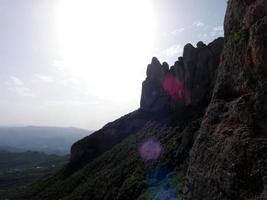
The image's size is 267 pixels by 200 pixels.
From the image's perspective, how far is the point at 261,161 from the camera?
667 inches

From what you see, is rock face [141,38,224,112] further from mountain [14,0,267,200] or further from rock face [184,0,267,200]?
rock face [184,0,267,200]

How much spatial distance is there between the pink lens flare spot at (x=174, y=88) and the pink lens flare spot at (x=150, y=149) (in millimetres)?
17163

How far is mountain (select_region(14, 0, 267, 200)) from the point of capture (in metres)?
18.8

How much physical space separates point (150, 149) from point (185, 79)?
85.4 ft

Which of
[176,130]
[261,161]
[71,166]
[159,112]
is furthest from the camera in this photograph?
[71,166]

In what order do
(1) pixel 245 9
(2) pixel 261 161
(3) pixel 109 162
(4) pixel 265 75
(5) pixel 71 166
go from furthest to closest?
(5) pixel 71 166, (3) pixel 109 162, (1) pixel 245 9, (4) pixel 265 75, (2) pixel 261 161

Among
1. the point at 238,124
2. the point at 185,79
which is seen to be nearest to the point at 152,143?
the point at 185,79

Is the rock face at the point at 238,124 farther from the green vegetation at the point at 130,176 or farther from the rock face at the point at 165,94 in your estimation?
the rock face at the point at 165,94

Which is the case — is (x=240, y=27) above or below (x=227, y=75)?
above

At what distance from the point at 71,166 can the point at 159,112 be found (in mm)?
39588

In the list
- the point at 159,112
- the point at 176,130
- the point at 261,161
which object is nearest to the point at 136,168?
the point at 176,130

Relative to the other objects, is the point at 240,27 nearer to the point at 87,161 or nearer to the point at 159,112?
the point at 159,112

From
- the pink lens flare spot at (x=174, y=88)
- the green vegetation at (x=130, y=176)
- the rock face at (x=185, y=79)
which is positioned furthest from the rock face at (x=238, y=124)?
the pink lens flare spot at (x=174, y=88)

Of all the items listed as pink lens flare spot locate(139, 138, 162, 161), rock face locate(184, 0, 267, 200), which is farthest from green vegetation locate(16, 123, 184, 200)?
rock face locate(184, 0, 267, 200)
